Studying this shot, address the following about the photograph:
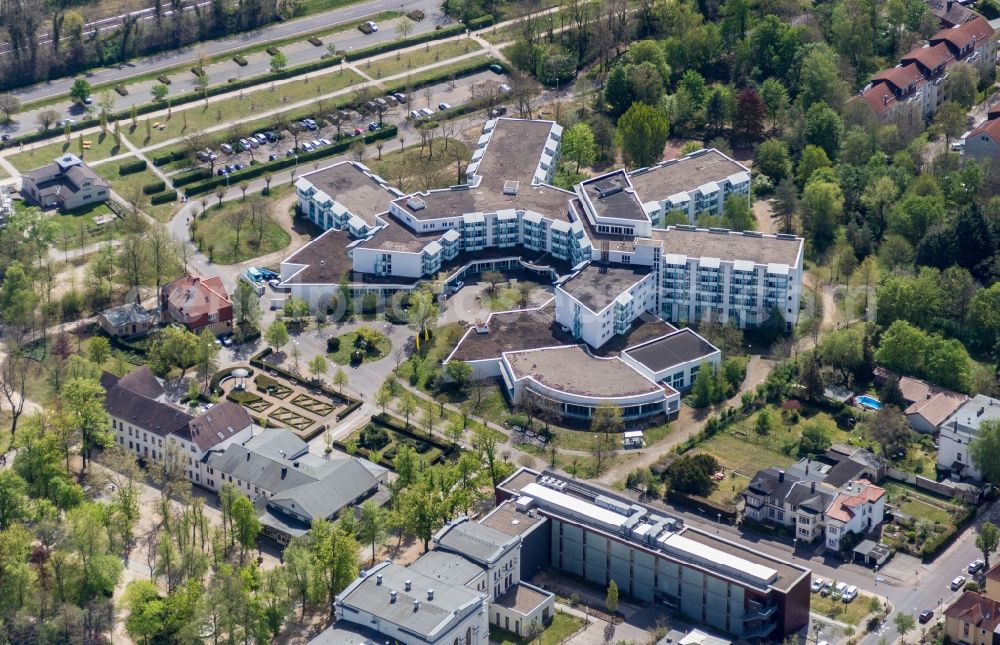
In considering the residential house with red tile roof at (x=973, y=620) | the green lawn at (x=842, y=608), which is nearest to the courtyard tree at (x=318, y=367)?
the green lawn at (x=842, y=608)

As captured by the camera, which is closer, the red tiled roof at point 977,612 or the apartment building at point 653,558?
the red tiled roof at point 977,612

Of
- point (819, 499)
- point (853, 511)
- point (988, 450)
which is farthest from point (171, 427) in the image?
point (988, 450)

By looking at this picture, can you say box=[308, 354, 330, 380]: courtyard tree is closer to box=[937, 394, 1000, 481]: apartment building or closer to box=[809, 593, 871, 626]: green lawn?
box=[809, 593, 871, 626]: green lawn

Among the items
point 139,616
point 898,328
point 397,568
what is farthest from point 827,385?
point 139,616

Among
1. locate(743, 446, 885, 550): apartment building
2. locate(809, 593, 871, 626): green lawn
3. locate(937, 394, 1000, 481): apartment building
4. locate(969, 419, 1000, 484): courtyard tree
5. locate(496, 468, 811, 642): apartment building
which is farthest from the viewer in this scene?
locate(937, 394, 1000, 481): apartment building

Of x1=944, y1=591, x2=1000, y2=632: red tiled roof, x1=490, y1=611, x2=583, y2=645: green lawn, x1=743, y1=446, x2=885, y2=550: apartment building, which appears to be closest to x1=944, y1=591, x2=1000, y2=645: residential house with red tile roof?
x1=944, y1=591, x2=1000, y2=632: red tiled roof

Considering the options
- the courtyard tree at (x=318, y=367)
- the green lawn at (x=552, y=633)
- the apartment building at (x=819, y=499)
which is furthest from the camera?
the courtyard tree at (x=318, y=367)

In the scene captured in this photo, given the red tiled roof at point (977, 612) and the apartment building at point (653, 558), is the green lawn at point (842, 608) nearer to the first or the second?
the apartment building at point (653, 558)
